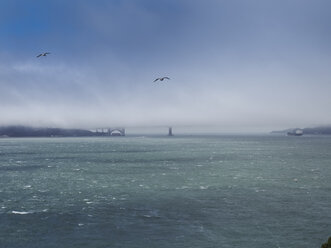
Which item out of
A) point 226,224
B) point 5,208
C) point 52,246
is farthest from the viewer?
point 5,208

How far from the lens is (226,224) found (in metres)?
38.1

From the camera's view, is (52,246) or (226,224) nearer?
(52,246)

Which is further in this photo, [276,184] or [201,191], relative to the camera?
[276,184]

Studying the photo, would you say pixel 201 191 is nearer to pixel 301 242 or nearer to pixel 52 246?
pixel 301 242

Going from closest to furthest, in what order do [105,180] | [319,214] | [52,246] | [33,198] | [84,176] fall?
[52,246], [319,214], [33,198], [105,180], [84,176]

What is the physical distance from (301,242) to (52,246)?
23.9 metres

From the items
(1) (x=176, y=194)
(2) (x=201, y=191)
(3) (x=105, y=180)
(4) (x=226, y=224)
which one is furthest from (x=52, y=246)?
(3) (x=105, y=180)

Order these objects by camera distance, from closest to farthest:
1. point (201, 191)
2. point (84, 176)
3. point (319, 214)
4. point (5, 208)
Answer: point (319, 214), point (5, 208), point (201, 191), point (84, 176)

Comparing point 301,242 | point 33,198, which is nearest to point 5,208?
point 33,198

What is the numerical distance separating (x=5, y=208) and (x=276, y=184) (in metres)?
46.6

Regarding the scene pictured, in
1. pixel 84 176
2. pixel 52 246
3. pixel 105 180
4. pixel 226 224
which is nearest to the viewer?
pixel 52 246

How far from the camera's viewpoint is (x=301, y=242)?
33.2 meters

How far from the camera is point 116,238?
34.3 m

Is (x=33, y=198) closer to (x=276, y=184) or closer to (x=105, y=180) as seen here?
(x=105, y=180)
